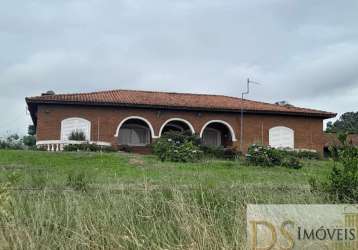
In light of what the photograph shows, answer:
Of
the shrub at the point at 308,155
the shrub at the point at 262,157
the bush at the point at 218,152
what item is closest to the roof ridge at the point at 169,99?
the shrub at the point at 308,155

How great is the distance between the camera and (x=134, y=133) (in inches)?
1245

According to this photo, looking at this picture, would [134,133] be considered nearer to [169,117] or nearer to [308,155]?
[169,117]

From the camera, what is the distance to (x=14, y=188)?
6.03 m

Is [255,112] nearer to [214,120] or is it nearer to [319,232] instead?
[214,120]

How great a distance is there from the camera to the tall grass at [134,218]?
488cm

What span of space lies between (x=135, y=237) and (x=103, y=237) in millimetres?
329

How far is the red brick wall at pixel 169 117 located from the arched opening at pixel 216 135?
1130mm

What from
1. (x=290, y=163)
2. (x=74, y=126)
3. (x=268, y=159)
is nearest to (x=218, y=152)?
(x=268, y=159)

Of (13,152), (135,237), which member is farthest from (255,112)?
(135,237)

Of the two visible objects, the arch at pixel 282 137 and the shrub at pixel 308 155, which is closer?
the shrub at pixel 308 155

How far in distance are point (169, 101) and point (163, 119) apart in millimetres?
1321

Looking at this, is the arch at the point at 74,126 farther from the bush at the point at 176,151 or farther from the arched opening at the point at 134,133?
the bush at the point at 176,151

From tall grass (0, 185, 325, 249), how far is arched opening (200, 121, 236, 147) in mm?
26115

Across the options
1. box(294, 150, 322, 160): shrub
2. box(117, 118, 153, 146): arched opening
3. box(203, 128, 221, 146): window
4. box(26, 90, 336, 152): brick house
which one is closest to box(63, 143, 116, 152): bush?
box(26, 90, 336, 152): brick house
